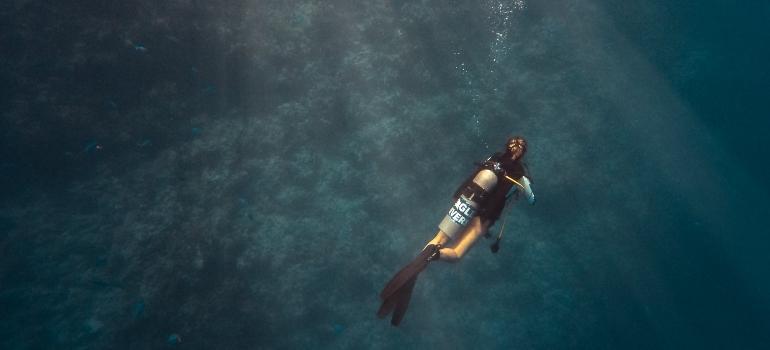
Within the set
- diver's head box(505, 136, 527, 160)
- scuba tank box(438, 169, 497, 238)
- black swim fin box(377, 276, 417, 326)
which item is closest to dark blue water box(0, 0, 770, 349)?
black swim fin box(377, 276, 417, 326)

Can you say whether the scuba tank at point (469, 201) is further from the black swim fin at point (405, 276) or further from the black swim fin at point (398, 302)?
the black swim fin at point (398, 302)

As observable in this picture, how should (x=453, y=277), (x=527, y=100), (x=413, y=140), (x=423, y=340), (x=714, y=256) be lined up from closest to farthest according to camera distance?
(x=423, y=340) → (x=453, y=277) → (x=413, y=140) → (x=527, y=100) → (x=714, y=256)

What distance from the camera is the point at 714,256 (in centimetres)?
1264

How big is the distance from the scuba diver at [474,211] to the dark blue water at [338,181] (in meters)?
3.98

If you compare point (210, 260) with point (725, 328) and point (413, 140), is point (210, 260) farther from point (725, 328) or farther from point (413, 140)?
point (725, 328)

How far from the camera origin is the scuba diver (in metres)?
5.27

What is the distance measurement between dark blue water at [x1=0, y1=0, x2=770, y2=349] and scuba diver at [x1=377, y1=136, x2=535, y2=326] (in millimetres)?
3976

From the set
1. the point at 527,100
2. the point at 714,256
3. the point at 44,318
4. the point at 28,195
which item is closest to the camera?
the point at 44,318

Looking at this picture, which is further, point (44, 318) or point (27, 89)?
point (27, 89)

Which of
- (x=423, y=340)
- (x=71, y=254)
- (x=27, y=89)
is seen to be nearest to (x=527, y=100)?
(x=423, y=340)

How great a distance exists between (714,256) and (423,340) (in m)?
11.3

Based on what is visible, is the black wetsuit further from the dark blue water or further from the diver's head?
the dark blue water

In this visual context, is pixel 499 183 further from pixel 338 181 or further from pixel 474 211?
pixel 338 181

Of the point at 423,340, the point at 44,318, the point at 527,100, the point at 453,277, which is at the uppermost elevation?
the point at 527,100
